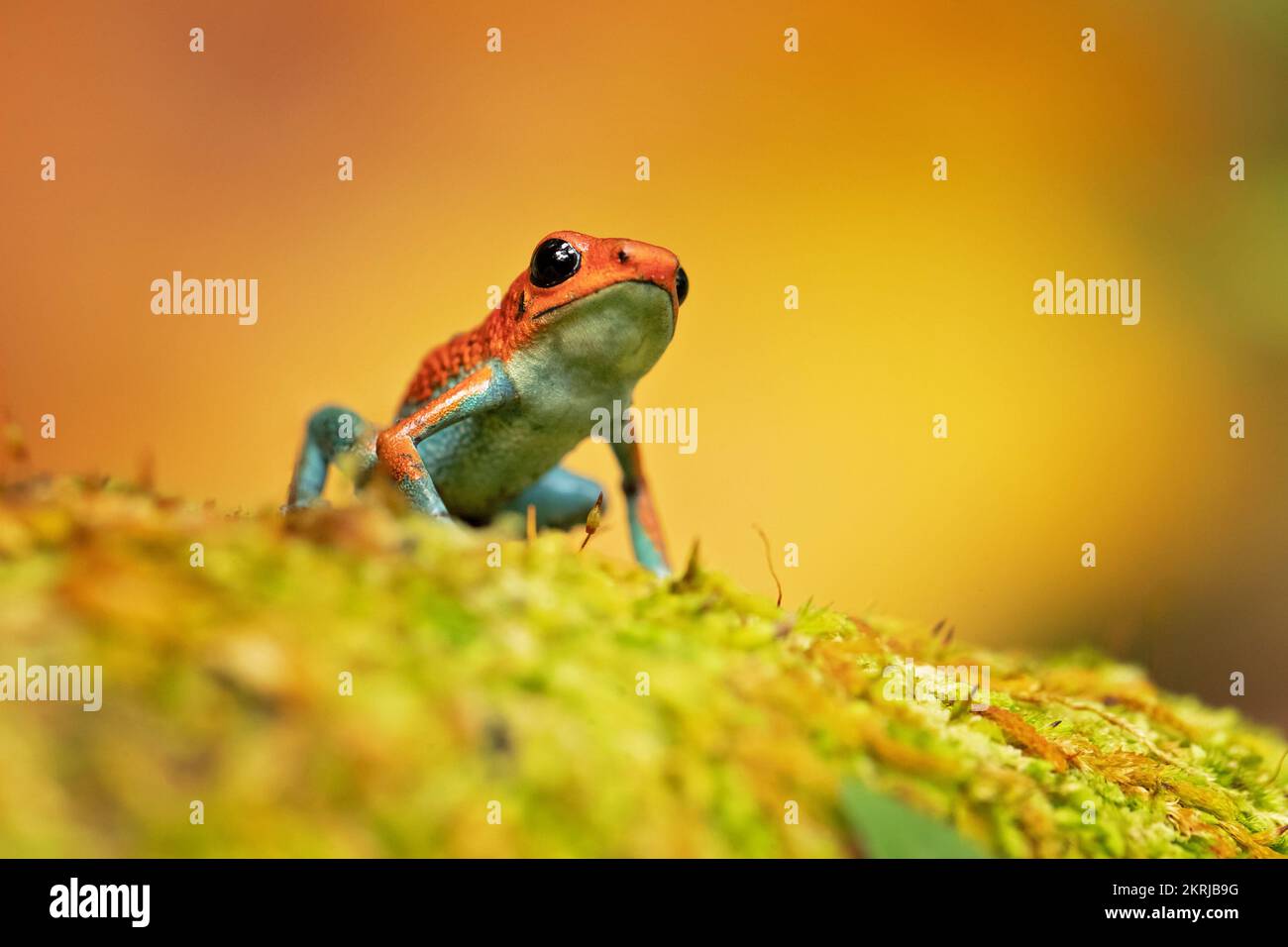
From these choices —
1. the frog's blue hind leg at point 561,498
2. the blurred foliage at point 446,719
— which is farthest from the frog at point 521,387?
the blurred foliage at point 446,719

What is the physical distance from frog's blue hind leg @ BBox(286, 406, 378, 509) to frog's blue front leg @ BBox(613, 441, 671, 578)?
97cm

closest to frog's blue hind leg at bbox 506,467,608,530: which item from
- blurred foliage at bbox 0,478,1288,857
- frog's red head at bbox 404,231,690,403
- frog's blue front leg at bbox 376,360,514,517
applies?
frog's blue front leg at bbox 376,360,514,517

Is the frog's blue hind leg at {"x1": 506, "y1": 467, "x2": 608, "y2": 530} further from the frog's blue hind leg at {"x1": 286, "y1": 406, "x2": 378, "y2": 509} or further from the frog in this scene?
the frog's blue hind leg at {"x1": 286, "y1": 406, "x2": 378, "y2": 509}

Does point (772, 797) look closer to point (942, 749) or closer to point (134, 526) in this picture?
point (942, 749)

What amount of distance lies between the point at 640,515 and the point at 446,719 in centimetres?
259

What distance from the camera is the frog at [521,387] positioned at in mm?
2627

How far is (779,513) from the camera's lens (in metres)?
7.55

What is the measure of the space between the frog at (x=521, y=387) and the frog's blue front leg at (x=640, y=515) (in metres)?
0.07

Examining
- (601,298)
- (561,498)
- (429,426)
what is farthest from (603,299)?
(561,498)

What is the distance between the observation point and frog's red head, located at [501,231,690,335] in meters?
2.59

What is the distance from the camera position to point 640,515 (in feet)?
12.2

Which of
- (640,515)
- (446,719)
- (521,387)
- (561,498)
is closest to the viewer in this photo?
(446,719)

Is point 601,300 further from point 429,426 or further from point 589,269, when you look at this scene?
point 429,426
